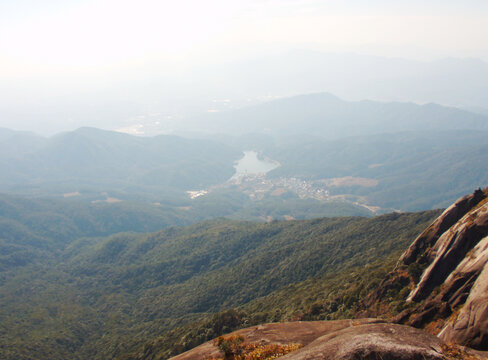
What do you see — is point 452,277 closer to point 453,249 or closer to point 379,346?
point 453,249

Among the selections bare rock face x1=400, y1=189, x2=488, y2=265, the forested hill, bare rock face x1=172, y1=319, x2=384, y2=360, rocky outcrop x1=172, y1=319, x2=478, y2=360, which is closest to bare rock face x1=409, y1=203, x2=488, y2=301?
bare rock face x1=400, y1=189, x2=488, y2=265

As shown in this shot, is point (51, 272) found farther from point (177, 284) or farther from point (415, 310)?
point (415, 310)

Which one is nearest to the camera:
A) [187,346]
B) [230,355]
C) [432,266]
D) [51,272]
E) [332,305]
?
[230,355]

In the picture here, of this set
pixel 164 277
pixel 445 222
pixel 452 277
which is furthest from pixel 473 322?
pixel 164 277

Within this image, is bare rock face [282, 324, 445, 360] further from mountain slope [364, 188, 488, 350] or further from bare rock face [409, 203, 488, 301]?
bare rock face [409, 203, 488, 301]

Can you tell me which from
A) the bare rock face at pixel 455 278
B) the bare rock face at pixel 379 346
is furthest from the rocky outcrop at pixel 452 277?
the bare rock face at pixel 379 346

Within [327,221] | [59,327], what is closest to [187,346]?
[59,327]

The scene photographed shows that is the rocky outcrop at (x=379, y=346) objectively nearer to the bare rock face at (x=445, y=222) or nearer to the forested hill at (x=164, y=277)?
the bare rock face at (x=445, y=222)
